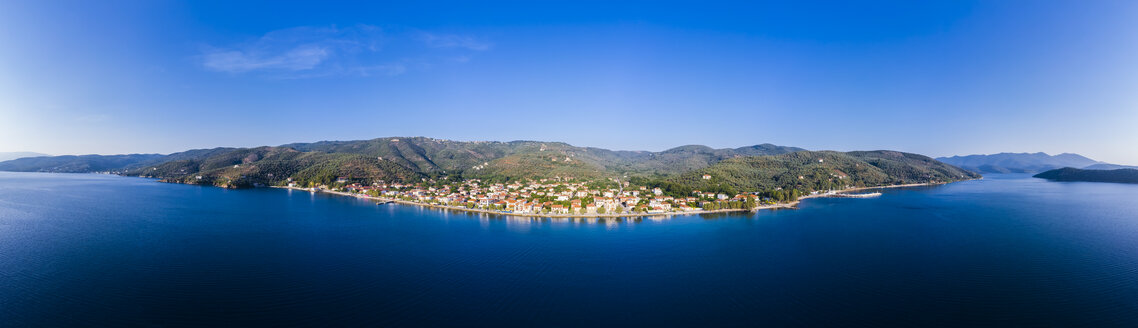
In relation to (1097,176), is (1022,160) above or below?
above

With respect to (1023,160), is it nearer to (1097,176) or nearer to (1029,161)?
(1029,161)

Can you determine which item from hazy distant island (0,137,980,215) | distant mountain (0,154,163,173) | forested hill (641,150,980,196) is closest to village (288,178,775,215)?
hazy distant island (0,137,980,215)

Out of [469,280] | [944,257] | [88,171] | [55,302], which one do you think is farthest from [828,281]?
[88,171]

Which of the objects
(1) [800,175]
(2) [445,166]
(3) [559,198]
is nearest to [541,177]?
(3) [559,198]

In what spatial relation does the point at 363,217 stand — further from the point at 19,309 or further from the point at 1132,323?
the point at 1132,323

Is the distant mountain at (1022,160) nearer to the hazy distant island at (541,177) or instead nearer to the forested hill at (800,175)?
the hazy distant island at (541,177)

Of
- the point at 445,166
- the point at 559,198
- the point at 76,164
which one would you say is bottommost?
the point at 559,198

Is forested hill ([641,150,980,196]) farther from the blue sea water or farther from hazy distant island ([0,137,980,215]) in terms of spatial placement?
the blue sea water
